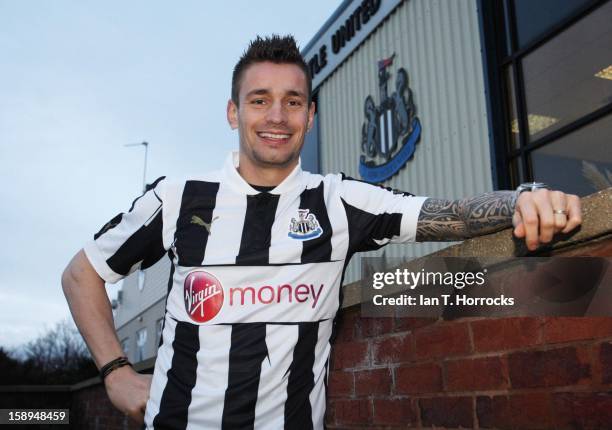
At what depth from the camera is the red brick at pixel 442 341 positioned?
193cm

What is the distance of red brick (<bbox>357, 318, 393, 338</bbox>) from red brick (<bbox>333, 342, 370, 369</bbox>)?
5 centimetres

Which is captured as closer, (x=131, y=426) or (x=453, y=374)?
(x=453, y=374)

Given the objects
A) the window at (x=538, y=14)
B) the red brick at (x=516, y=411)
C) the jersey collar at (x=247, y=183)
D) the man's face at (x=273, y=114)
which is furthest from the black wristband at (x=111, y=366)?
the window at (x=538, y=14)

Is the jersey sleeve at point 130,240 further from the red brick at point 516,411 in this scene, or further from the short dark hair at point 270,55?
the red brick at point 516,411

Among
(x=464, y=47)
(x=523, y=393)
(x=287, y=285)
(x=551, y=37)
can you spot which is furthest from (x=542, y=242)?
(x=464, y=47)

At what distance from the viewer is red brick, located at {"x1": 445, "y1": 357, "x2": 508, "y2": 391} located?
5.82 ft

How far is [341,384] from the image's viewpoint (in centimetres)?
261

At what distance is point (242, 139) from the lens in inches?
88.4

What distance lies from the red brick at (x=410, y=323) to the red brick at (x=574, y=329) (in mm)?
487

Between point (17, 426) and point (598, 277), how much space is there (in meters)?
Answer: 12.4

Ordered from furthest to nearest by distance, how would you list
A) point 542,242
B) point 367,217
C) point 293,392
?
point 367,217, point 293,392, point 542,242

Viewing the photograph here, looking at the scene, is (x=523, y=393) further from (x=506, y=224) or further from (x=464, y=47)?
(x=464, y=47)

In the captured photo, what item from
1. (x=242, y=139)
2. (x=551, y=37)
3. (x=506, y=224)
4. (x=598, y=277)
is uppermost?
(x=551, y=37)

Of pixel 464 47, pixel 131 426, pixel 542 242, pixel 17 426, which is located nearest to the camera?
pixel 542 242
